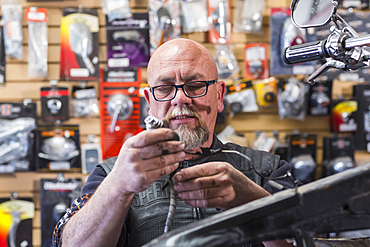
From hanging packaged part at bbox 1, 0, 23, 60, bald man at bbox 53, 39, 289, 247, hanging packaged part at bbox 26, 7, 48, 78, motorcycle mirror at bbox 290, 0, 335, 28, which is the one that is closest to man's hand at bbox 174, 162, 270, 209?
bald man at bbox 53, 39, 289, 247

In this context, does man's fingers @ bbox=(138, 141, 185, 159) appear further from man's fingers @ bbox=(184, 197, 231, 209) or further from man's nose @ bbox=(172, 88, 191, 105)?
man's nose @ bbox=(172, 88, 191, 105)

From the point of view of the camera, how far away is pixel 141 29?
229 centimetres

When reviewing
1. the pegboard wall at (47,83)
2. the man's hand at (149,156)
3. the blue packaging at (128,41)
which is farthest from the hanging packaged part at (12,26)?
the man's hand at (149,156)

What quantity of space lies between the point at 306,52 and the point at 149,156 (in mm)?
418

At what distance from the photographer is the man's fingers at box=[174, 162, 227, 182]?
2.59 feet

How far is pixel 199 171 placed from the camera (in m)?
0.80

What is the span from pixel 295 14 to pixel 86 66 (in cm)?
176

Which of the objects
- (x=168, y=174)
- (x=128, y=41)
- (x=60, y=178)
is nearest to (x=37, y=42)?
(x=128, y=41)

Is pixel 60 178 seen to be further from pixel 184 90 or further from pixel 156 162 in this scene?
pixel 156 162

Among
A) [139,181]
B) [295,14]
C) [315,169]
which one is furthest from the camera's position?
[315,169]

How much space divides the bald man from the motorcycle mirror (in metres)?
0.42

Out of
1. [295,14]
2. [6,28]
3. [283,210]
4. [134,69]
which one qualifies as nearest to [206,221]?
[283,210]

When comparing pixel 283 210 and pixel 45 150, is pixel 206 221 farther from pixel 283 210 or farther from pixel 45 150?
pixel 45 150

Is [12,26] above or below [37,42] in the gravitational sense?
above
